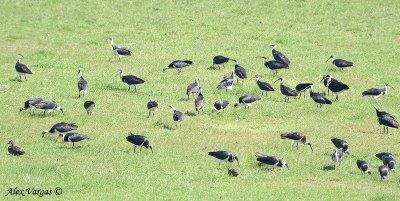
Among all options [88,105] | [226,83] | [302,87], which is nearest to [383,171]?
[302,87]

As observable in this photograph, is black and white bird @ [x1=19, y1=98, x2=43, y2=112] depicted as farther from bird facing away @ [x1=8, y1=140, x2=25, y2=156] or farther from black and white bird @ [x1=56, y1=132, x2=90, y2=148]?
bird facing away @ [x1=8, y1=140, x2=25, y2=156]

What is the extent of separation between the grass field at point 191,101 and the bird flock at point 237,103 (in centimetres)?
35

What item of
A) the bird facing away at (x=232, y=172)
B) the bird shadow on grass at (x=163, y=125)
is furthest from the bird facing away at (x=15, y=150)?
the bird facing away at (x=232, y=172)

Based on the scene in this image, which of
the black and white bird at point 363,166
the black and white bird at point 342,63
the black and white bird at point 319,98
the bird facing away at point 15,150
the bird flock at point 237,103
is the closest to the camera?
the black and white bird at point 363,166

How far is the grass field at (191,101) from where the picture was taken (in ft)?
74.4

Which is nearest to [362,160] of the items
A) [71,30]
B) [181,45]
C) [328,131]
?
[328,131]

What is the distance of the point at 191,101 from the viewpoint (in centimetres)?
3238

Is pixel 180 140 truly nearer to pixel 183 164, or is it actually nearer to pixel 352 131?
pixel 183 164

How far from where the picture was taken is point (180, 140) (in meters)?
27.2

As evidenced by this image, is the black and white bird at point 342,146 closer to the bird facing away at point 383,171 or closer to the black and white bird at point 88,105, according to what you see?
the bird facing away at point 383,171

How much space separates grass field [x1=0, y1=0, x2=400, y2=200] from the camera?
22688 mm

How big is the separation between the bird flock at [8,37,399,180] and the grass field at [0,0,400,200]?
13.9 inches

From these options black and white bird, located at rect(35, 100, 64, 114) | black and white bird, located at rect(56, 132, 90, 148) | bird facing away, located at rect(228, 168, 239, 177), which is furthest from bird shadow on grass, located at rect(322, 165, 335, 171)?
black and white bird, located at rect(35, 100, 64, 114)

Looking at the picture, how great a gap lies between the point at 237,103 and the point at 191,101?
89.4 inches
